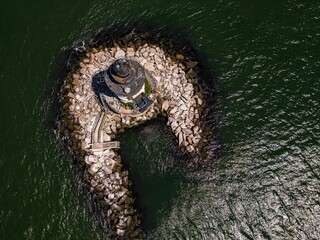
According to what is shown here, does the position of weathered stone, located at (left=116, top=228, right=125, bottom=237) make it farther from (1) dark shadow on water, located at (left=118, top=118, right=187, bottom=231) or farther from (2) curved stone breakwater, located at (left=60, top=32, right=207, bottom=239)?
(1) dark shadow on water, located at (left=118, top=118, right=187, bottom=231)

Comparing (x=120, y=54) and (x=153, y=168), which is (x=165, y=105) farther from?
(x=120, y=54)

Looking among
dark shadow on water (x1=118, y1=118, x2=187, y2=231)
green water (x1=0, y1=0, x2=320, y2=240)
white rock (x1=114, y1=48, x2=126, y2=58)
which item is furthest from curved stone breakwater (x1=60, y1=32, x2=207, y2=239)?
green water (x1=0, y1=0, x2=320, y2=240)

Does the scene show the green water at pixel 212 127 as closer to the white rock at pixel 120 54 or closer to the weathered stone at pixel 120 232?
the weathered stone at pixel 120 232

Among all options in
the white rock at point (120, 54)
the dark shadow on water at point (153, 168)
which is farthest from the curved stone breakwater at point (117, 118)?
the dark shadow on water at point (153, 168)

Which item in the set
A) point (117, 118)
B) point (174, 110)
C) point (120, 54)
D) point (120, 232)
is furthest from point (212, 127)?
point (120, 232)

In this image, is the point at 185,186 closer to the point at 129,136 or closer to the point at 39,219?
the point at 129,136
